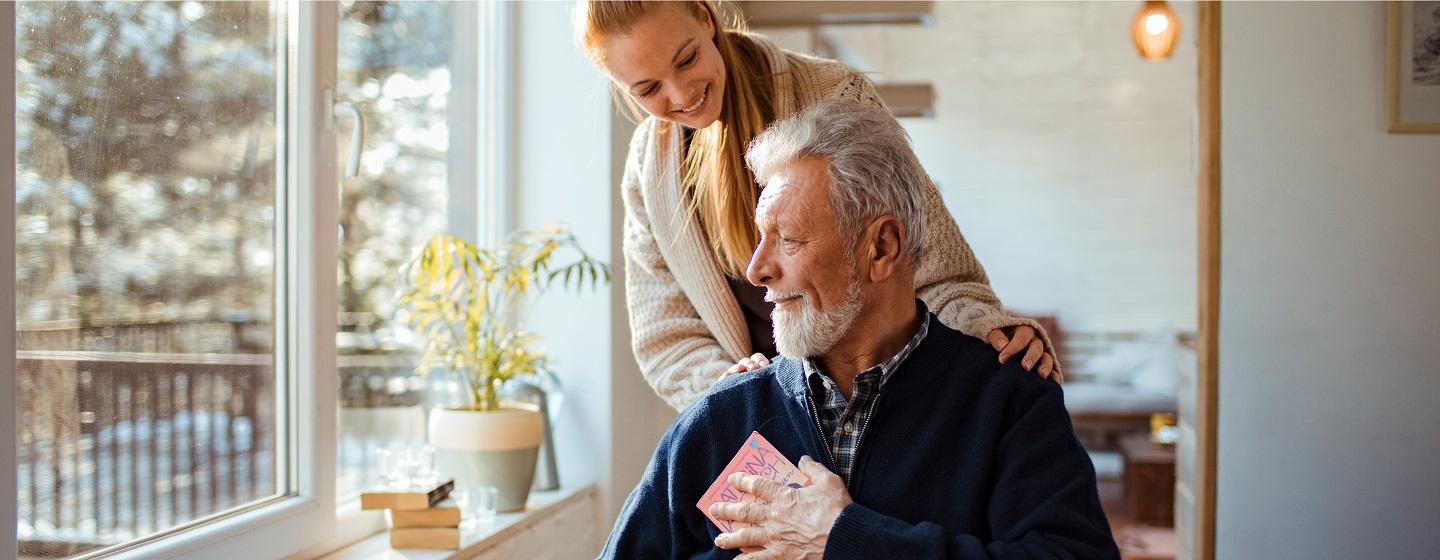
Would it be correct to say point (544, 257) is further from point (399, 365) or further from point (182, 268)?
point (182, 268)

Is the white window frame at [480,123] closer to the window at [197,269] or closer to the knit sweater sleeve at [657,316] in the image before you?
the window at [197,269]

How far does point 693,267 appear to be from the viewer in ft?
6.61

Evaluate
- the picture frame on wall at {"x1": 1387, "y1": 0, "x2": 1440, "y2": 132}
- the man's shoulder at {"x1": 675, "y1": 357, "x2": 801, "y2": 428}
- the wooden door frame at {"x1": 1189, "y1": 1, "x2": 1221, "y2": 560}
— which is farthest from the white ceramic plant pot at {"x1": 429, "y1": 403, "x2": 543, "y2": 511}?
the picture frame on wall at {"x1": 1387, "y1": 0, "x2": 1440, "y2": 132}

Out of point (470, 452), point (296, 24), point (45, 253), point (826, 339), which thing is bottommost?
point (470, 452)

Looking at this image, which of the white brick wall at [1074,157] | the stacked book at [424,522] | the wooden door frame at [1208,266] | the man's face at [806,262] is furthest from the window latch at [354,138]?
the white brick wall at [1074,157]

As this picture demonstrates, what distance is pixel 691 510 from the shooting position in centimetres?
169

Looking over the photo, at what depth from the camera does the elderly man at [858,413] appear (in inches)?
59.8

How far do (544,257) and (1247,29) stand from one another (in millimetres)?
1902

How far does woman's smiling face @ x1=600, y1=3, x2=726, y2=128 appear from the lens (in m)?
1.77

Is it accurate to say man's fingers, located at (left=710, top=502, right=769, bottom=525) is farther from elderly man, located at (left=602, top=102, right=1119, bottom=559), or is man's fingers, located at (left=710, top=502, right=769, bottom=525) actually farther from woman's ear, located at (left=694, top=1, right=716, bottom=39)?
woman's ear, located at (left=694, top=1, right=716, bottom=39)

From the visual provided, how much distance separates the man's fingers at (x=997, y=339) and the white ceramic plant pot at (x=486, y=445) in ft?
4.39

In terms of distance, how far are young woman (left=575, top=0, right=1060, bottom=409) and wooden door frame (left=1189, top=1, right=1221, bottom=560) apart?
1572 millimetres

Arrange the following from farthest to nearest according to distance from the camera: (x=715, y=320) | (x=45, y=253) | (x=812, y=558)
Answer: (x=715, y=320), (x=45, y=253), (x=812, y=558)

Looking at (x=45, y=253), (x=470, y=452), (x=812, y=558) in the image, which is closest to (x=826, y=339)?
(x=812, y=558)
